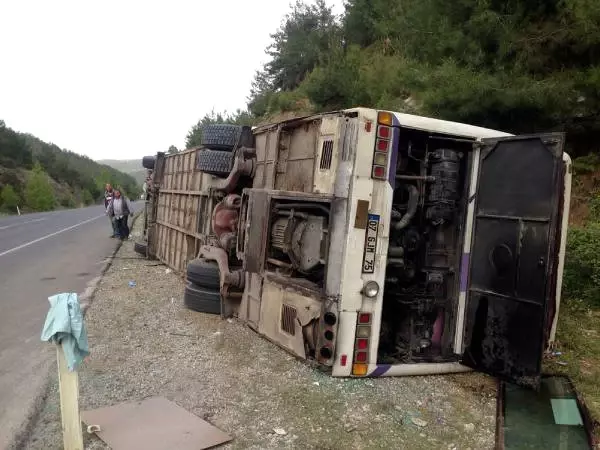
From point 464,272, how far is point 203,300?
10.4 ft

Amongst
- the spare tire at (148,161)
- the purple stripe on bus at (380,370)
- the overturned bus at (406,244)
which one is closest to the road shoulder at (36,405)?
the overturned bus at (406,244)

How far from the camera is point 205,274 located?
5938 mm

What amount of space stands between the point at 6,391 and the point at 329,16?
24074 millimetres

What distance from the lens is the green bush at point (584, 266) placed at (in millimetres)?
6477

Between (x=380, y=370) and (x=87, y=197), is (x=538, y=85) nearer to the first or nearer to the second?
(x=380, y=370)

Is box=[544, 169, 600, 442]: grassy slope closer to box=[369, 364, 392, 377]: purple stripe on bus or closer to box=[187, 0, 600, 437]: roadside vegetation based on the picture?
box=[187, 0, 600, 437]: roadside vegetation

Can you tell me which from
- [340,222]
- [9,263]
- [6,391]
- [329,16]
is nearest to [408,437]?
[340,222]

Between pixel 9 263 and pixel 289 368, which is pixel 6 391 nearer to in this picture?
pixel 289 368

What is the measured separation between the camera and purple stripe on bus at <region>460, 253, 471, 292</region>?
4238 mm

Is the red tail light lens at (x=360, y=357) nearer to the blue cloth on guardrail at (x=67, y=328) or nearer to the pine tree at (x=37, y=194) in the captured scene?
the blue cloth on guardrail at (x=67, y=328)

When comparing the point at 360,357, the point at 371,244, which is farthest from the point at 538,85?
the point at 360,357

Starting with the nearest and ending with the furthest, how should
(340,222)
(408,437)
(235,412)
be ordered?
(408,437)
(235,412)
(340,222)

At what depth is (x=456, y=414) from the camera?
366 centimetres

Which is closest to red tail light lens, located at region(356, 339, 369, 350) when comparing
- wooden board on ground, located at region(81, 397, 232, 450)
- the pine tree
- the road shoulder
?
wooden board on ground, located at region(81, 397, 232, 450)
